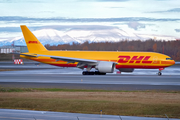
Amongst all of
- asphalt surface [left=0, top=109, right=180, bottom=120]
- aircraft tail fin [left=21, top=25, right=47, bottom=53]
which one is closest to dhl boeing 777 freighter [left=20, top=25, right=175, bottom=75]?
aircraft tail fin [left=21, top=25, right=47, bottom=53]

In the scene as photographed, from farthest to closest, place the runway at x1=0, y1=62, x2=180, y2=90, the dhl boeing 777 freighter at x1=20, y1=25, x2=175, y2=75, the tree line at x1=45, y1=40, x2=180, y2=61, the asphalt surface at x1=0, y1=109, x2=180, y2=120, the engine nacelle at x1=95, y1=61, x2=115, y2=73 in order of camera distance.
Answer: the tree line at x1=45, y1=40, x2=180, y2=61
the dhl boeing 777 freighter at x1=20, y1=25, x2=175, y2=75
the engine nacelle at x1=95, y1=61, x2=115, y2=73
the runway at x1=0, y1=62, x2=180, y2=90
the asphalt surface at x1=0, y1=109, x2=180, y2=120

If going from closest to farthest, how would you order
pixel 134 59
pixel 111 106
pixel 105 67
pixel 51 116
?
pixel 51 116 → pixel 111 106 → pixel 105 67 → pixel 134 59

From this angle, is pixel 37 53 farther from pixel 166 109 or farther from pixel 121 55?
pixel 166 109

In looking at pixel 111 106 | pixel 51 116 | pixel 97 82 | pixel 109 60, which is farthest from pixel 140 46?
pixel 51 116

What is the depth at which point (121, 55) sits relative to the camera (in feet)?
131

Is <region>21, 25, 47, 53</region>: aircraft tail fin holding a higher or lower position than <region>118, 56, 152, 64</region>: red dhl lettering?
higher

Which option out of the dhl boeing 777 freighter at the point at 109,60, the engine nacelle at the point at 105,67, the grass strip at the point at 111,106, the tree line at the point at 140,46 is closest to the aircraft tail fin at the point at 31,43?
the dhl boeing 777 freighter at the point at 109,60

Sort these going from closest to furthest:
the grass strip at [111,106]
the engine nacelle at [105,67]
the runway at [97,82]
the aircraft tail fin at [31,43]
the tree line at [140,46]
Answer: the grass strip at [111,106] < the runway at [97,82] < the engine nacelle at [105,67] < the aircraft tail fin at [31,43] < the tree line at [140,46]

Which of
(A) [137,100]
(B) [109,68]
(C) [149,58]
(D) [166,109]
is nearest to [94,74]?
(B) [109,68]

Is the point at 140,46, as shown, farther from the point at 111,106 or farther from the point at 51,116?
the point at 51,116

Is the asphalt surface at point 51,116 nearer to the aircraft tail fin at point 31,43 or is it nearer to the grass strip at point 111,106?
the grass strip at point 111,106

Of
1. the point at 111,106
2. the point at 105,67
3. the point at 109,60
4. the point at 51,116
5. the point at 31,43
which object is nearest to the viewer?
the point at 51,116

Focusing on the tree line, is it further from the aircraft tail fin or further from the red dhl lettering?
the red dhl lettering

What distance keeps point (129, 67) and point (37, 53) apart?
1508 cm
